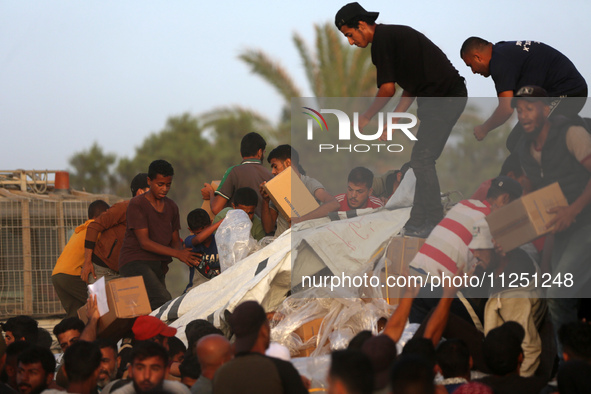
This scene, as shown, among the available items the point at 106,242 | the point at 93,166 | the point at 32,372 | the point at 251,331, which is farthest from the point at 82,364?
the point at 93,166

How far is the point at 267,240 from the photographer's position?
6.98 m

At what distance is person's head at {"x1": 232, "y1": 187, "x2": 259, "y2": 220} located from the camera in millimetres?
6969

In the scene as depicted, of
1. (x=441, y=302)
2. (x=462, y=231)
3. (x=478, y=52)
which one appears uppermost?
(x=478, y=52)

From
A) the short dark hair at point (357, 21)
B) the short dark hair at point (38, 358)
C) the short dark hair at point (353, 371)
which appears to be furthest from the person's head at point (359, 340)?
the short dark hair at point (357, 21)

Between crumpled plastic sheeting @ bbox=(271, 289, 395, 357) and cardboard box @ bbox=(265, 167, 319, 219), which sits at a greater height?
cardboard box @ bbox=(265, 167, 319, 219)

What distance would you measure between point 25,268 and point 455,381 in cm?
975

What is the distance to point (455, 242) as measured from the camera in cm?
467

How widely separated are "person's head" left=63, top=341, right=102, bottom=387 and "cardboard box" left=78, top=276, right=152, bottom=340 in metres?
1.71

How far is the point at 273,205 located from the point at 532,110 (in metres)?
3.12

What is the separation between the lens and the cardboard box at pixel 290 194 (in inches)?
257

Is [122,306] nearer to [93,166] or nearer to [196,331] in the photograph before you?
[196,331]

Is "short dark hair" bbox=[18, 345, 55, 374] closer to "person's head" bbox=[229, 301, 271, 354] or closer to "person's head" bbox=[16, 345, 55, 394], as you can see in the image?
"person's head" bbox=[16, 345, 55, 394]

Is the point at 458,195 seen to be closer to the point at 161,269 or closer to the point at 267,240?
the point at 267,240

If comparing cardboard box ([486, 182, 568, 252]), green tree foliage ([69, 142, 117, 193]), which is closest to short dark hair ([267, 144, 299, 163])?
cardboard box ([486, 182, 568, 252])
